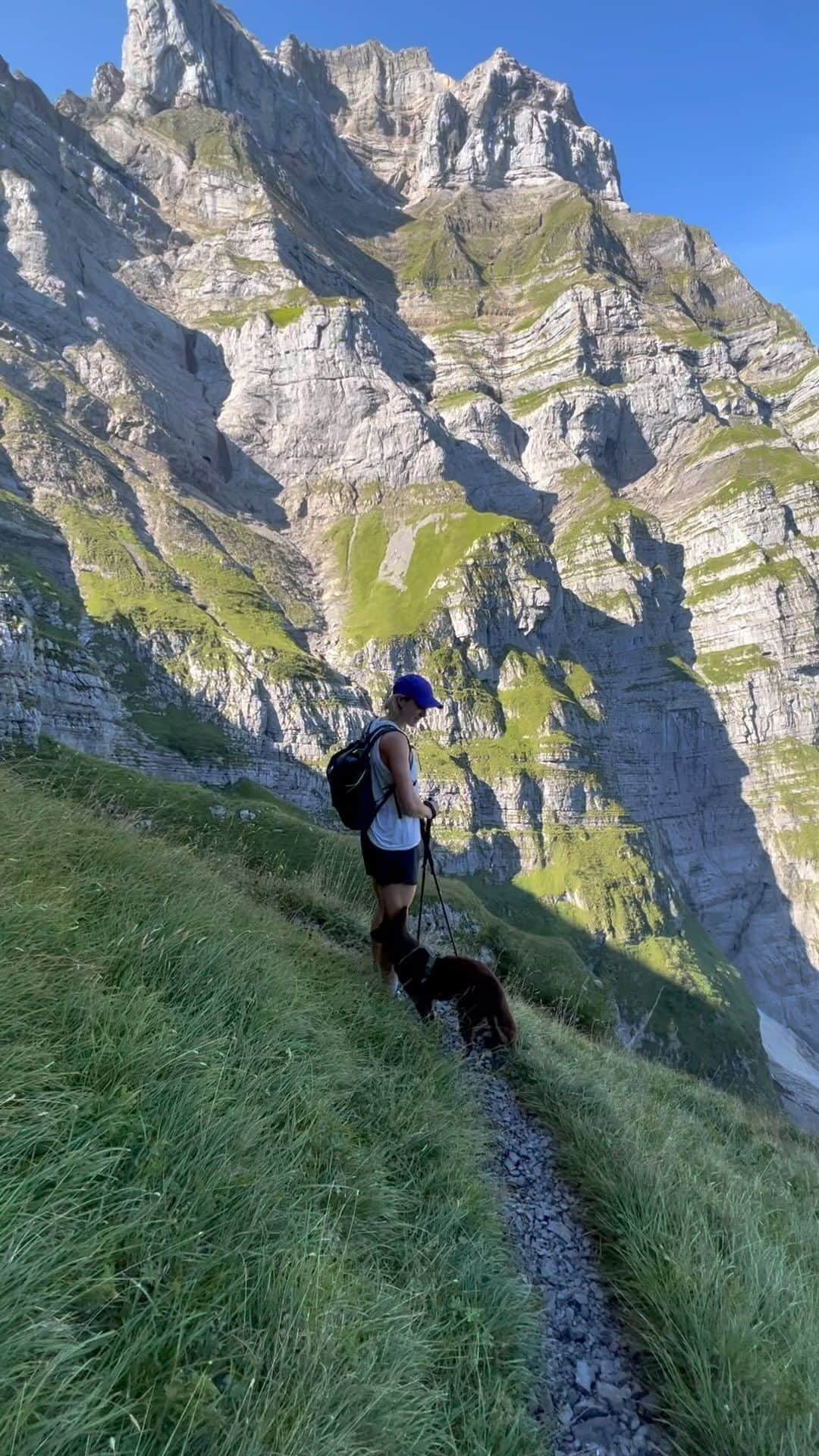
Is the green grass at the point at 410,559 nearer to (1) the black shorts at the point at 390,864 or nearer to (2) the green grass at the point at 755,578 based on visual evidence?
(2) the green grass at the point at 755,578

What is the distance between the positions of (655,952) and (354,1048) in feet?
382

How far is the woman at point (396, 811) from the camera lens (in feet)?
19.8

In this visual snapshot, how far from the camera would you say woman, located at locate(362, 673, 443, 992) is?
19.8 ft

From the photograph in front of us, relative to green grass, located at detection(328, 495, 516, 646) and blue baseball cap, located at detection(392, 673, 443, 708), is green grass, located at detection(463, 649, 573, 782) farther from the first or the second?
blue baseball cap, located at detection(392, 673, 443, 708)

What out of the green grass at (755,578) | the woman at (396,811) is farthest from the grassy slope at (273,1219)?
the green grass at (755,578)

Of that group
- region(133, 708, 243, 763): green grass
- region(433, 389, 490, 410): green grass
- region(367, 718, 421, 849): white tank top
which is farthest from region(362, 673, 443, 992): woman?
region(433, 389, 490, 410): green grass

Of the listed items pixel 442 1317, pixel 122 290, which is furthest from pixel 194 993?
pixel 122 290

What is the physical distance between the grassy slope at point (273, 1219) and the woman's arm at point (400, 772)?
167 cm

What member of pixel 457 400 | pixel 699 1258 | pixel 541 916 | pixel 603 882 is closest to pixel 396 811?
pixel 699 1258

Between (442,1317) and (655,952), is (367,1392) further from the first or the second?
(655,952)

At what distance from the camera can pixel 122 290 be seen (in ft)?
509

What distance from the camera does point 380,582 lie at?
15050 cm

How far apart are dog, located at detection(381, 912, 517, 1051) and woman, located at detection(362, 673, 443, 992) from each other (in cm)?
17

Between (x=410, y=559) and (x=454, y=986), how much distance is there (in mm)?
153774
